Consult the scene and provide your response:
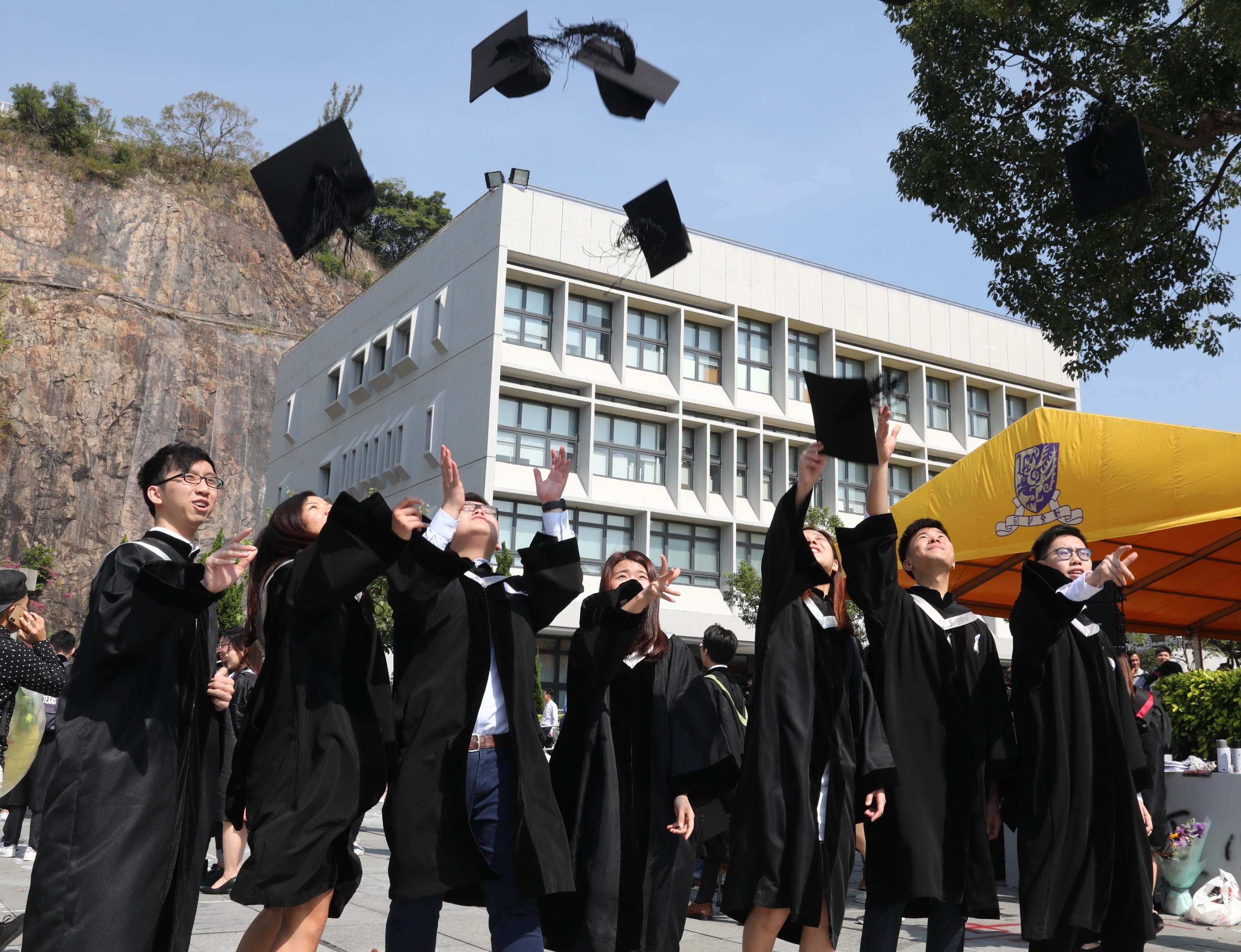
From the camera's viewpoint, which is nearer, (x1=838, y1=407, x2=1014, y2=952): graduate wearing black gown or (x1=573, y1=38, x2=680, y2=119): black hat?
(x1=838, y1=407, x2=1014, y2=952): graduate wearing black gown

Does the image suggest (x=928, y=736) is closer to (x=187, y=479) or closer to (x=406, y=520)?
(x=406, y=520)

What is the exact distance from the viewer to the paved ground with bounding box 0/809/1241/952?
494 cm

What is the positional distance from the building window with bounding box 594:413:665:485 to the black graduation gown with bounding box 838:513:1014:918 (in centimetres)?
2528

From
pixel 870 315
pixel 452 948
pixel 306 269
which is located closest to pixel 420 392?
pixel 870 315

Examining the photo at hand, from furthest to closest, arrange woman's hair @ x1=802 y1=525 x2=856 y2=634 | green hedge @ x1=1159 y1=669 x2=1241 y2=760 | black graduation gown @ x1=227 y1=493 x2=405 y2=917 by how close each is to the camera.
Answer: green hedge @ x1=1159 y1=669 x2=1241 y2=760 → woman's hair @ x1=802 y1=525 x2=856 y2=634 → black graduation gown @ x1=227 y1=493 x2=405 y2=917

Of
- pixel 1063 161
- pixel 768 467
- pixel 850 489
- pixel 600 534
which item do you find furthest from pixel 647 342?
pixel 1063 161

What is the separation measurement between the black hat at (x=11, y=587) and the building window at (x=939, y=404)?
33369 mm

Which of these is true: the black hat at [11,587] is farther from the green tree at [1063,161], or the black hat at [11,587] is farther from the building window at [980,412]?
the building window at [980,412]

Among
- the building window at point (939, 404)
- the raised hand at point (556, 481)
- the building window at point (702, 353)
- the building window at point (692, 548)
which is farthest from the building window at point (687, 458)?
the raised hand at point (556, 481)

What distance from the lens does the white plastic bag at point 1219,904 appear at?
6383mm

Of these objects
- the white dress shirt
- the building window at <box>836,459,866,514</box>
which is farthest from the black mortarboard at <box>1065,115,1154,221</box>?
the building window at <box>836,459,866,514</box>

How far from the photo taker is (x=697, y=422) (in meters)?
30.9

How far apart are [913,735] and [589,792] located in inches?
46.8

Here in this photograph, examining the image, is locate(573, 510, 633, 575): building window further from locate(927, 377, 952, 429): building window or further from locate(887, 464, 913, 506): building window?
locate(927, 377, 952, 429): building window
